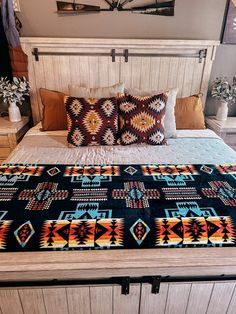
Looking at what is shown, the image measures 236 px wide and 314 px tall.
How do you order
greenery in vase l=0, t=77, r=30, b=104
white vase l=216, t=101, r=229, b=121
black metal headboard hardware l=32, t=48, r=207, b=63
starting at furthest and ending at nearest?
white vase l=216, t=101, r=229, b=121
black metal headboard hardware l=32, t=48, r=207, b=63
greenery in vase l=0, t=77, r=30, b=104

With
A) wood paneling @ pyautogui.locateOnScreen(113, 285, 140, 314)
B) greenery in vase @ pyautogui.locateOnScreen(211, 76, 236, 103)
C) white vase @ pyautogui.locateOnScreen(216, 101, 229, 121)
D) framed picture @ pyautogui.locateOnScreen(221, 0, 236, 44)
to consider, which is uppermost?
framed picture @ pyautogui.locateOnScreen(221, 0, 236, 44)

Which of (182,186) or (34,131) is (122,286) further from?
(34,131)

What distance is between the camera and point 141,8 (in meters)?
2.25

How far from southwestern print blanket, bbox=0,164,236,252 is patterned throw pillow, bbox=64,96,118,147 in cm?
47

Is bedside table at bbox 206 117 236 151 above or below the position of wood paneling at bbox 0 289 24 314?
above

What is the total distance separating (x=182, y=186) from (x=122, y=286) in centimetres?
61

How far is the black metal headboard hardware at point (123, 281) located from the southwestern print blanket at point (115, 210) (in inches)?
7.9

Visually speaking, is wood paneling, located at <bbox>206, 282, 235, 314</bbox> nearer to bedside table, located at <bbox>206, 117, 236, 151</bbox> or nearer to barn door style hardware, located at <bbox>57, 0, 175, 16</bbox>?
bedside table, located at <bbox>206, 117, 236, 151</bbox>

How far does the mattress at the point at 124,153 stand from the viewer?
1687 millimetres

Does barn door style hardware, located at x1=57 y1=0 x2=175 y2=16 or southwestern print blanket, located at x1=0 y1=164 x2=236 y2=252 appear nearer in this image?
southwestern print blanket, located at x1=0 y1=164 x2=236 y2=252

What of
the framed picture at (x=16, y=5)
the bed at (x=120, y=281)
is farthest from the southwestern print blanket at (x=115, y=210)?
the framed picture at (x=16, y=5)

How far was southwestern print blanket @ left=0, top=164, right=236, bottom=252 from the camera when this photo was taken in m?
1.07

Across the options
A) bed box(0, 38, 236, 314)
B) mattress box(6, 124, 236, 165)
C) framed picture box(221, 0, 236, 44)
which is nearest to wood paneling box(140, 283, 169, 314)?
bed box(0, 38, 236, 314)

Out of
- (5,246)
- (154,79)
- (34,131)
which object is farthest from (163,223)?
(154,79)
